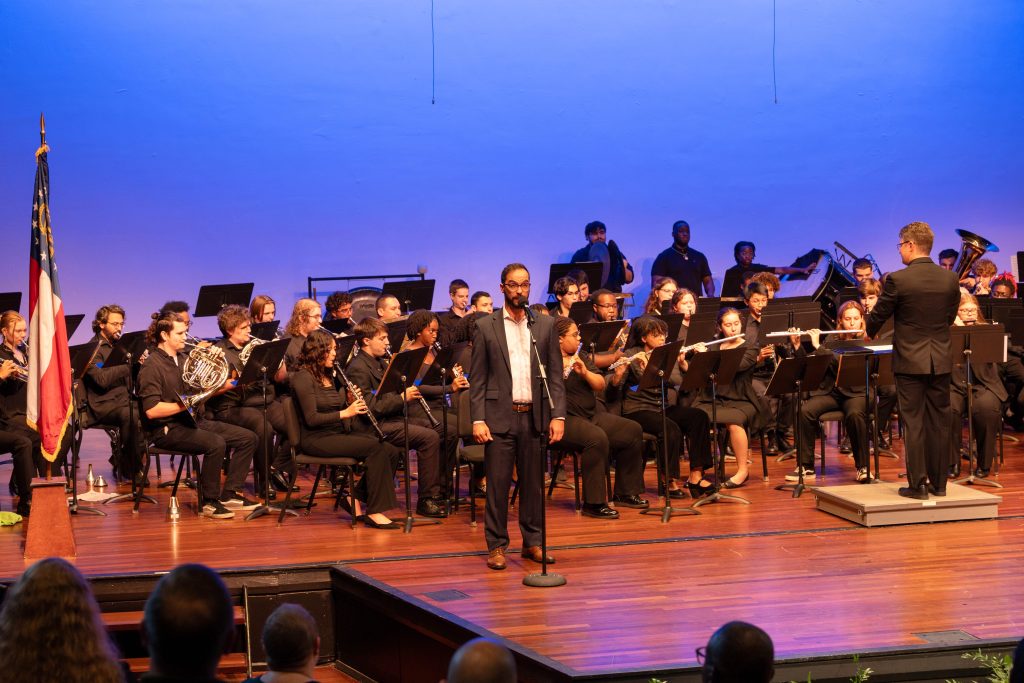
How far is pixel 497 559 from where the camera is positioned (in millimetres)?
5535

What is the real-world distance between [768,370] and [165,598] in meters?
6.67

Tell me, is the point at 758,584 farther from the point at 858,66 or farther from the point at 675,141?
the point at 858,66

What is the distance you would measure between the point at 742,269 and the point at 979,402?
3.81 m

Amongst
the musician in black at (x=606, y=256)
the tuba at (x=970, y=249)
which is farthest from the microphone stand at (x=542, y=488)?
the musician in black at (x=606, y=256)

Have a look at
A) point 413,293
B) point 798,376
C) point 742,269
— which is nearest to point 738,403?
point 798,376

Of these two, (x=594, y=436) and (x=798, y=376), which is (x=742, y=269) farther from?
(x=594, y=436)

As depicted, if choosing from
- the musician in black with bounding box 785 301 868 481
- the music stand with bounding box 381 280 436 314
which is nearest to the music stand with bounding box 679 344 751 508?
the musician in black with bounding box 785 301 868 481

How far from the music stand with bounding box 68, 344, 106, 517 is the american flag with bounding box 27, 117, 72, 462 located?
25.9 inches

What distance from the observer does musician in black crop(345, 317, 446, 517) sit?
21.8 feet

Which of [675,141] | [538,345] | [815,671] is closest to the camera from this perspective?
[815,671]

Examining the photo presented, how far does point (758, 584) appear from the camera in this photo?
204 inches

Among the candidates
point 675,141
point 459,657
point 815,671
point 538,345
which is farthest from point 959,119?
point 459,657

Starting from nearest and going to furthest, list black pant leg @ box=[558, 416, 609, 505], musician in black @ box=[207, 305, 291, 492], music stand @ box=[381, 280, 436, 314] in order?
black pant leg @ box=[558, 416, 609, 505], musician in black @ box=[207, 305, 291, 492], music stand @ box=[381, 280, 436, 314]

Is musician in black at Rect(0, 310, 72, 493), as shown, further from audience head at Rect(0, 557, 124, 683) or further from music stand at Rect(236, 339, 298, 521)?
audience head at Rect(0, 557, 124, 683)
